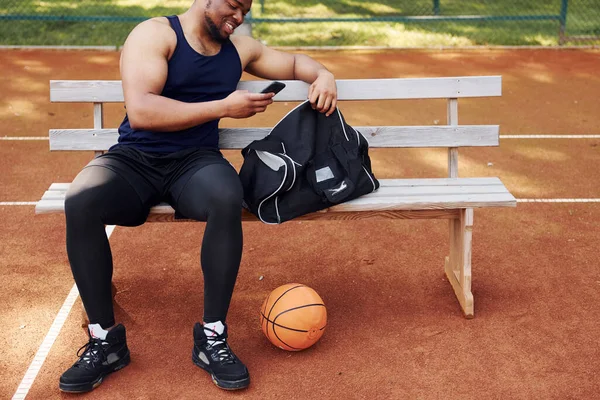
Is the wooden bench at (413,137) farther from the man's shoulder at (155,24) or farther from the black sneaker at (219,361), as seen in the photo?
the black sneaker at (219,361)

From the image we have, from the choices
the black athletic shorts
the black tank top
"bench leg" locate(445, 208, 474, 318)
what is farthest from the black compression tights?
"bench leg" locate(445, 208, 474, 318)

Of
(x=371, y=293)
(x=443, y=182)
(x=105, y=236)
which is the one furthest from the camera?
(x=371, y=293)

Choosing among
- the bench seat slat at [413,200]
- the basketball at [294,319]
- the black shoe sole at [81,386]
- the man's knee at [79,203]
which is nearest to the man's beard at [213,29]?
the bench seat slat at [413,200]

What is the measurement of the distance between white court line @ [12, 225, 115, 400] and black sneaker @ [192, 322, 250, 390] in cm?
73

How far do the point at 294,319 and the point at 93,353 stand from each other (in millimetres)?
911

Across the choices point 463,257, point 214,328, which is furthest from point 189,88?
point 463,257

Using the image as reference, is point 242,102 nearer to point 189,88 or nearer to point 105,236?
point 189,88

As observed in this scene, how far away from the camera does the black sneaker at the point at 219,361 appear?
11.4 feet

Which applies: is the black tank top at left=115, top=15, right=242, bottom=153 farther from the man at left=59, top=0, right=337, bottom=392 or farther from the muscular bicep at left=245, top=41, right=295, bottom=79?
the muscular bicep at left=245, top=41, right=295, bottom=79

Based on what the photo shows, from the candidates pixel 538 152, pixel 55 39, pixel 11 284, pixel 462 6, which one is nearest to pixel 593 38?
pixel 462 6

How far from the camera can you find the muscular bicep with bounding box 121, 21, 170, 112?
3.75m

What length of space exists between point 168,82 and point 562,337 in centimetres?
229

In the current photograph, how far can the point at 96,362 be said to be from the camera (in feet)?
11.5

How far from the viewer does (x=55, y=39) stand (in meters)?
11.4
